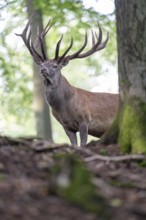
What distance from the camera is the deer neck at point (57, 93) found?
38.7 feet

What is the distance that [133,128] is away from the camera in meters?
7.67

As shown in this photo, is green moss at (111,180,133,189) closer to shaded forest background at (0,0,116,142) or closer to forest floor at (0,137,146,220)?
forest floor at (0,137,146,220)

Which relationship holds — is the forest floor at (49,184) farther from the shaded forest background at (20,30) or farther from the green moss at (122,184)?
the shaded forest background at (20,30)

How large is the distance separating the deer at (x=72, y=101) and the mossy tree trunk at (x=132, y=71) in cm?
330

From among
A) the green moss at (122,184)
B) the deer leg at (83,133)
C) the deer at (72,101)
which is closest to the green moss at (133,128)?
the green moss at (122,184)

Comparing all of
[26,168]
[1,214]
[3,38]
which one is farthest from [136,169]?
[3,38]

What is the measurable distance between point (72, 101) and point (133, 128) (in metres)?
4.58

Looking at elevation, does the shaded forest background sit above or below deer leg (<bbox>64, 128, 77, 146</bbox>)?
above

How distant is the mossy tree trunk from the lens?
25.1 feet

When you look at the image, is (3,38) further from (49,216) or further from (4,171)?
(49,216)

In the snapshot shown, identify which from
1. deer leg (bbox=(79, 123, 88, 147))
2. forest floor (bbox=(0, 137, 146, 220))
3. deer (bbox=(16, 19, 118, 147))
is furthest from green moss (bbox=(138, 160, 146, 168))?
deer leg (bbox=(79, 123, 88, 147))

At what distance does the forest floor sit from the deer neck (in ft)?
18.0

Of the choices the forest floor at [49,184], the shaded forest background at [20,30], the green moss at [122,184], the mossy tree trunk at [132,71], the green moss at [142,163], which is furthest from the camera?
the shaded forest background at [20,30]

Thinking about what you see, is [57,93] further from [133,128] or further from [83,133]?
[133,128]
